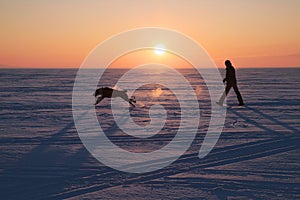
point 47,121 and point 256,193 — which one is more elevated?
point 47,121

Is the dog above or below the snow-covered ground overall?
above

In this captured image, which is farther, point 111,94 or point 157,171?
point 111,94

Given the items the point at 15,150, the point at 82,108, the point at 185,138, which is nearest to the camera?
the point at 15,150

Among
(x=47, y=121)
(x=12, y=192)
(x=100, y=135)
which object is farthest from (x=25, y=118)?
(x=12, y=192)

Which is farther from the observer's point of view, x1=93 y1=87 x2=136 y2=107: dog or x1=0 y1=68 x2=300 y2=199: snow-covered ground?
x1=93 y1=87 x2=136 y2=107: dog

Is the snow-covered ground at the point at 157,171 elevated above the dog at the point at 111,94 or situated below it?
below

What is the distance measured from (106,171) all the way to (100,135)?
257 cm

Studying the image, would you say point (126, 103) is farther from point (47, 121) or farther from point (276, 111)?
point (276, 111)

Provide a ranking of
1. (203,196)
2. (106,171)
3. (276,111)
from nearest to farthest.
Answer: (203,196) < (106,171) < (276,111)

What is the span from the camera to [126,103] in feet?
44.8

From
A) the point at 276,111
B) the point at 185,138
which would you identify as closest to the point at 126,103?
the point at 276,111

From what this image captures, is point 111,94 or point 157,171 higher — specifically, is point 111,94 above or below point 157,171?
above

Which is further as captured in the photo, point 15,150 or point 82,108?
point 82,108

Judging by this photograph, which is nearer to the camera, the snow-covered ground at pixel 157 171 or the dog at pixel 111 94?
the snow-covered ground at pixel 157 171
